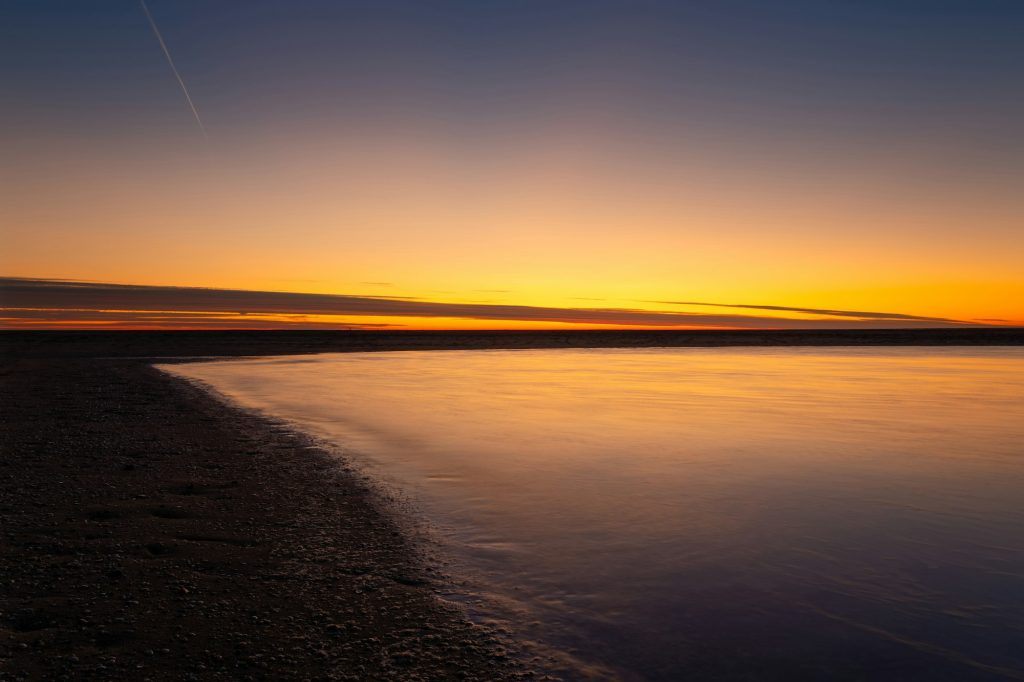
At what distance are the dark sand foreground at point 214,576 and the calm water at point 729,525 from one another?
810mm

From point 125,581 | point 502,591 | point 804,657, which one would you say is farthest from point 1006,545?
point 125,581

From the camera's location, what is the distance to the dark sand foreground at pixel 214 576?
184 inches

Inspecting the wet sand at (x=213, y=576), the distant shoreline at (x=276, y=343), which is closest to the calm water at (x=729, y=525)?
the wet sand at (x=213, y=576)

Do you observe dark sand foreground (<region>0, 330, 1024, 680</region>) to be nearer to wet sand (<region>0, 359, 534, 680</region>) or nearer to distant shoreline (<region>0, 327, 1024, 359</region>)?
wet sand (<region>0, 359, 534, 680</region>)

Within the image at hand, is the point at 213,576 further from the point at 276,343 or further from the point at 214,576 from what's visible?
the point at 276,343

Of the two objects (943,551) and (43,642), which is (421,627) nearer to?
(43,642)

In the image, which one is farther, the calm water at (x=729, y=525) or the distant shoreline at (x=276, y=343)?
the distant shoreline at (x=276, y=343)

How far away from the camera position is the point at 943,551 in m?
7.32

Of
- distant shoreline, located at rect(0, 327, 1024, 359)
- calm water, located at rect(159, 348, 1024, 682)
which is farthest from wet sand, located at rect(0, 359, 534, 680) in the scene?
distant shoreline, located at rect(0, 327, 1024, 359)

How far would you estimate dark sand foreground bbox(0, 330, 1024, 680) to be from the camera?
4.68m

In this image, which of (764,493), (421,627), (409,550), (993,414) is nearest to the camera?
(421,627)

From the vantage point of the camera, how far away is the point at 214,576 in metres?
6.18

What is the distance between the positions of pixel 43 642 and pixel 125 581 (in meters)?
1.16

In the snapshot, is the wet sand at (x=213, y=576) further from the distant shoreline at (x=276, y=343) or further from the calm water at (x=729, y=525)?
the distant shoreline at (x=276, y=343)
